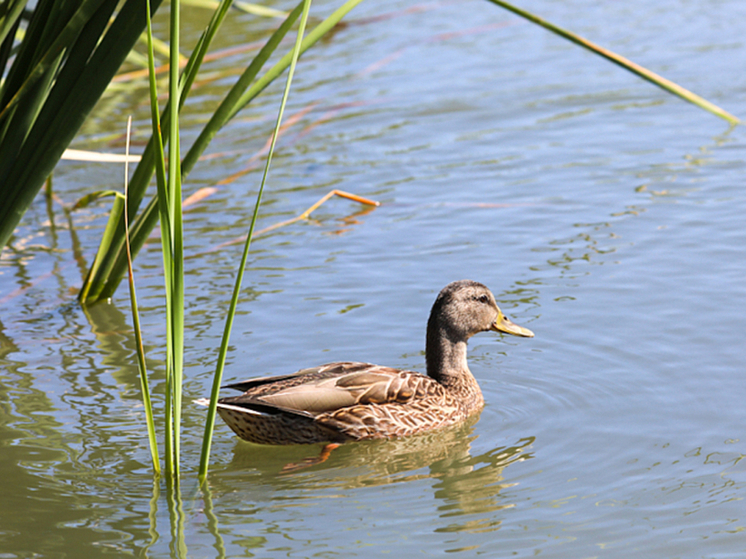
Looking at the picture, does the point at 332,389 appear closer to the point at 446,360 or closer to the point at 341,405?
the point at 341,405

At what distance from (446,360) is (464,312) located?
1.09 ft

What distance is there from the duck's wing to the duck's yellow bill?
2.12 ft

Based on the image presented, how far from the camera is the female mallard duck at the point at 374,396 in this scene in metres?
5.73

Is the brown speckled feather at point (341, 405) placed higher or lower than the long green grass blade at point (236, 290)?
lower

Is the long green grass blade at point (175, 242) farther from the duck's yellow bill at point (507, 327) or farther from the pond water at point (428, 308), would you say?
the duck's yellow bill at point (507, 327)

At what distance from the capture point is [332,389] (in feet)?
19.3

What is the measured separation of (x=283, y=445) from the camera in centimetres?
596

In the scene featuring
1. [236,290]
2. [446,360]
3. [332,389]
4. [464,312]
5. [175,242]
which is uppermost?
[175,242]

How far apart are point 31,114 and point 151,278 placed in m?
3.10

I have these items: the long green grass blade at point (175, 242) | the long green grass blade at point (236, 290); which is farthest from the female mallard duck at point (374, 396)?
the long green grass blade at point (175, 242)

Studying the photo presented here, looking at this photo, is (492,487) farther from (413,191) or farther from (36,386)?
(413,191)

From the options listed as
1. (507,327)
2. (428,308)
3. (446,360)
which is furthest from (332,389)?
(428,308)

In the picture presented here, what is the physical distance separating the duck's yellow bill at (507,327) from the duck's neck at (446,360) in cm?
24

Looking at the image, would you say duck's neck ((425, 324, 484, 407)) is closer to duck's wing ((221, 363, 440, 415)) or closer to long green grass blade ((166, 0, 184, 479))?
duck's wing ((221, 363, 440, 415))
